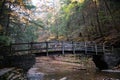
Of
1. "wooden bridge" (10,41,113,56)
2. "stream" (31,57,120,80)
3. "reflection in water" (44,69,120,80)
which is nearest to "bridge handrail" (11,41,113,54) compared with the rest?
"wooden bridge" (10,41,113,56)

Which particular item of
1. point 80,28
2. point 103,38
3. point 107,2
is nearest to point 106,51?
point 103,38

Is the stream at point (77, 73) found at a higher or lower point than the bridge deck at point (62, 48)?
lower

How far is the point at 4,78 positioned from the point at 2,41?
22.4ft

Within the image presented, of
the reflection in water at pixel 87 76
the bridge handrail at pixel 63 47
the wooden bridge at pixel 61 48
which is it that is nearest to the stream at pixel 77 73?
the reflection in water at pixel 87 76

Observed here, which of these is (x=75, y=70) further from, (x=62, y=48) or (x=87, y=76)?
(x=87, y=76)

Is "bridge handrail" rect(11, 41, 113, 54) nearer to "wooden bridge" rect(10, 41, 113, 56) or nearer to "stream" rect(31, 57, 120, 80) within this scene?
"wooden bridge" rect(10, 41, 113, 56)

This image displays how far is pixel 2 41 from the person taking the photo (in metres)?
19.0

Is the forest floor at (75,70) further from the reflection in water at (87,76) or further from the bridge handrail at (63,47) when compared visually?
the bridge handrail at (63,47)

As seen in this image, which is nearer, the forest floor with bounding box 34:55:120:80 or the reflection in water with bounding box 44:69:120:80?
the reflection in water with bounding box 44:69:120:80

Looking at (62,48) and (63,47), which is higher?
(63,47)

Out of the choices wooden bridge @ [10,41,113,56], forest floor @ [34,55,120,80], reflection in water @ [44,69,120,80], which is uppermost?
wooden bridge @ [10,41,113,56]

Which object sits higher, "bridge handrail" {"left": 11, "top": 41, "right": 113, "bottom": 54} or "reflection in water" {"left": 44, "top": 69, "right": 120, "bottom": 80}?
"bridge handrail" {"left": 11, "top": 41, "right": 113, "bottom": 54}

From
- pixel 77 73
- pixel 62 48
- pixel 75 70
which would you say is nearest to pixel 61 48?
pixel 62 48

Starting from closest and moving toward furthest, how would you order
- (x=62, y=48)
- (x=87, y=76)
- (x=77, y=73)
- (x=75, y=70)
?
(x=87, y=76), (x=77, y=73), (x=62, y=48), (x=75, y=70)
